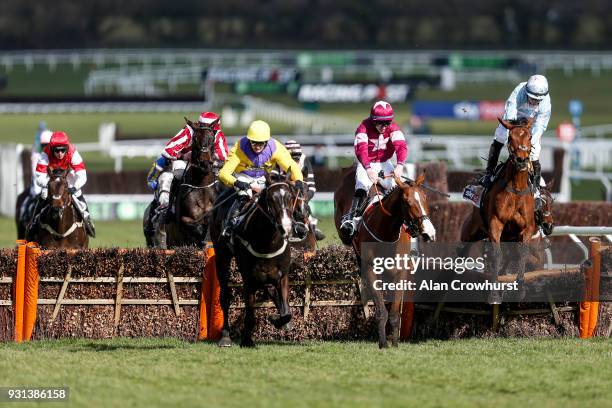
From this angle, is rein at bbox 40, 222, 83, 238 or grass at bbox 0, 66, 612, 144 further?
grass at bbox 0, 66, 612, 144

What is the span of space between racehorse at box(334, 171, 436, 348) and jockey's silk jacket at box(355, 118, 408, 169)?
18.5 inches

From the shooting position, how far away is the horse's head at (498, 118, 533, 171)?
494 inches

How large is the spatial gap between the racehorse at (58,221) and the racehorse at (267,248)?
2991 millimetres

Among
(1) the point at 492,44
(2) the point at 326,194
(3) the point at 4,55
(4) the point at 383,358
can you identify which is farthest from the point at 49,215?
(1) the point at 492,44

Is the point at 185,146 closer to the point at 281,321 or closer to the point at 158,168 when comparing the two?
the point at 158,168

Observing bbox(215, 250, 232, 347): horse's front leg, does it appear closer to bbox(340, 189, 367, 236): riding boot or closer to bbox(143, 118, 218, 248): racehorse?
bbox(340, 189, 367, 236): riding boot

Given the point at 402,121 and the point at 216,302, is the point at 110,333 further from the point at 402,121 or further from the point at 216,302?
the point at 402,121

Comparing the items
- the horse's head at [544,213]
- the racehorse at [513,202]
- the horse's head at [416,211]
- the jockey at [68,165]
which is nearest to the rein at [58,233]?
the jockey at [68,165]

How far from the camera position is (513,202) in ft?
42.2

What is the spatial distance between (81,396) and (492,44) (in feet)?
196

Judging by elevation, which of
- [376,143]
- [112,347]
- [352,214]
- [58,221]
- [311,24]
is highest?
[311,24]

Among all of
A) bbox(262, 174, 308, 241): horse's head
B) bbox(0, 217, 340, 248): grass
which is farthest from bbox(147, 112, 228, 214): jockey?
bbox(0, 217, 340, 248): grass

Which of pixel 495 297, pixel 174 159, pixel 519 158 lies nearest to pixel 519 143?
pixel 519 158

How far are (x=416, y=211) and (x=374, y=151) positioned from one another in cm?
196
